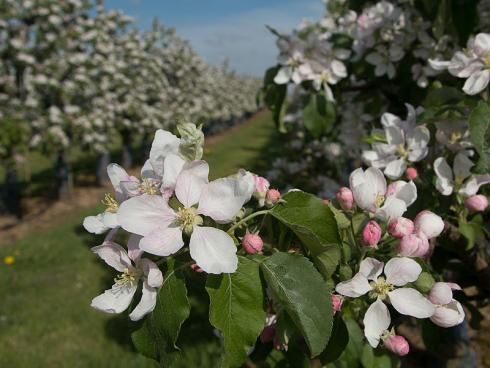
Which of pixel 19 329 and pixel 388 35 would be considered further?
pixel 19 329

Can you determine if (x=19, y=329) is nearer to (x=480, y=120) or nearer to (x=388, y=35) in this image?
(x=388, y=35)

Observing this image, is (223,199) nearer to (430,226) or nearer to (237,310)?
(237,310)

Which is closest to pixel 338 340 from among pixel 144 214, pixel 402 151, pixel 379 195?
pixel 379 195

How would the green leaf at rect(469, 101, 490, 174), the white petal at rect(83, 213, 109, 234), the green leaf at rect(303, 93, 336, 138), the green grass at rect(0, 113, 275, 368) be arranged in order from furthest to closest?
the green grass at rect(0, 113, 275, 368)
the green leaf at rect(303, 93, 336, 138)
the green leaf at rect(469, 101, 490, 174)
the white petal at rect(83, 213, 109, 234)

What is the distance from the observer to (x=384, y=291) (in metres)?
0.97

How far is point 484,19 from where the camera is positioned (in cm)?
253

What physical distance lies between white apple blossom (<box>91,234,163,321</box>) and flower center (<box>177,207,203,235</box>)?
0.09m

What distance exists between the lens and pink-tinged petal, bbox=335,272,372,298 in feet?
3.08

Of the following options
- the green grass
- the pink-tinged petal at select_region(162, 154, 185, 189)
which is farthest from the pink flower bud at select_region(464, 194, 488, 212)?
the green grass

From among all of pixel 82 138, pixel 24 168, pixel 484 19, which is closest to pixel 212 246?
pixel 484 19

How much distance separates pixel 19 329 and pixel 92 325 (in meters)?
0.66

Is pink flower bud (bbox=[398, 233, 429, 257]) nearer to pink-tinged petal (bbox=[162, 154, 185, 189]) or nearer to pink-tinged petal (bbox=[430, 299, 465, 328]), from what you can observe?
pink-tinged petal (bbox=[430, 299, 465, 328])

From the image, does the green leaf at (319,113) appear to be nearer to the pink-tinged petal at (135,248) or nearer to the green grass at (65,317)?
the green grass at (65,317)

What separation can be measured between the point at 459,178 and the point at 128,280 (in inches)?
39.0
